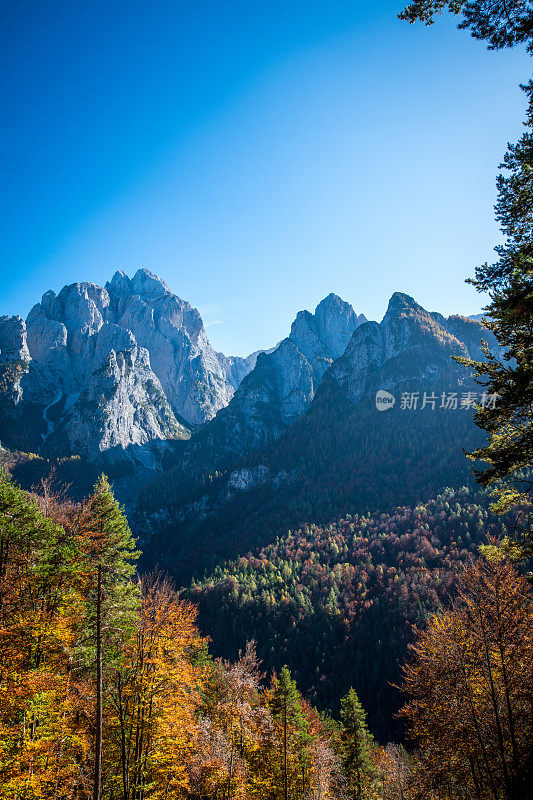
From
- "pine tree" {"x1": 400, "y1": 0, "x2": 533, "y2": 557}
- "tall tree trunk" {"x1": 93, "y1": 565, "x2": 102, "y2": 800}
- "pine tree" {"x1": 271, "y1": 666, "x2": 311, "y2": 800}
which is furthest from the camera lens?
"pine tree" {"x1": 271, "y1": 666, "x2": 311, "y2": 800}

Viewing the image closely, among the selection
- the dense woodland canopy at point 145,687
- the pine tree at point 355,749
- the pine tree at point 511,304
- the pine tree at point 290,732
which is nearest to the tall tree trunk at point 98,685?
the dense woodland canopy at point 145,687

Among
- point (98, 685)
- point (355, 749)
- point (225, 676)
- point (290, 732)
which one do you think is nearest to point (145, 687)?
point (98, 685)

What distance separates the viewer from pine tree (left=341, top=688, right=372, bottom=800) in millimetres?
27031

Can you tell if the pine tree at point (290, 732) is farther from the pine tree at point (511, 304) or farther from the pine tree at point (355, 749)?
the pine tree at point (511, 304)

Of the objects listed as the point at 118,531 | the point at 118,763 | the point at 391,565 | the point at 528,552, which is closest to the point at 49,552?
the point at 118,531

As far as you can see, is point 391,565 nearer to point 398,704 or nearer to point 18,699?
point 398,704

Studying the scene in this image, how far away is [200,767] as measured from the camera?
65.9 ft

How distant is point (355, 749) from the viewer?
27688mm

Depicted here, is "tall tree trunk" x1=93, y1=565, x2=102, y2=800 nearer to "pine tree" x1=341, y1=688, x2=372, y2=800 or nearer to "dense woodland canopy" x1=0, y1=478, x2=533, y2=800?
"dense woodland canopy" x1=0, y1=478, x2=533, y2=800

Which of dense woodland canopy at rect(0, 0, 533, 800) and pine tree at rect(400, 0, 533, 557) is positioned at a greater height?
pine tree at rect(400, 0, 533, 557)

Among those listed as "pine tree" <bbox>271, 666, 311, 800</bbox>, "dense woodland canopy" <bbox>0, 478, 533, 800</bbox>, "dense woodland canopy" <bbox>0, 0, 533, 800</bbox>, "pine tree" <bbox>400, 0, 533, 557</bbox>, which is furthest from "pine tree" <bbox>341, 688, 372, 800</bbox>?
"pine tree" <bbox>400, 0, 533, 557</bbox>

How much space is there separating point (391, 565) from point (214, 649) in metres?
55.1

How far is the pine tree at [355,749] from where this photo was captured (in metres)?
27.0

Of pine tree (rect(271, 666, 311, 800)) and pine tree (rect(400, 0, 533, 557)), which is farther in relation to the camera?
pine tree (rect(271, 666, 311, 800))
